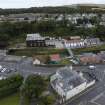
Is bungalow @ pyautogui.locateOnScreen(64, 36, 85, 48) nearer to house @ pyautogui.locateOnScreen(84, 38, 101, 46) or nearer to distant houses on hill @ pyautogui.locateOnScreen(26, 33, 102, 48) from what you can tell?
distant houses on hill @ pyautogui.locateOnScreen(26, 33, 102, 48)

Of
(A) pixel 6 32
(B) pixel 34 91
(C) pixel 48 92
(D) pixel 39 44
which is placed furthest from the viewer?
(A) pixel 6 32

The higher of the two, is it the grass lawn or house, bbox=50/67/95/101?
house, bbox=50/67/95/101


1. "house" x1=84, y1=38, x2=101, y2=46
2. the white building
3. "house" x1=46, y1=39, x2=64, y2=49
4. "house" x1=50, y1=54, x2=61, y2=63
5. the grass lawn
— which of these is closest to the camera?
the grass lawn

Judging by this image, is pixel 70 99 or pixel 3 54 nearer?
pixel 70 99

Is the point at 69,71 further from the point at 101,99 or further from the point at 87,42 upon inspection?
the point at 87,42

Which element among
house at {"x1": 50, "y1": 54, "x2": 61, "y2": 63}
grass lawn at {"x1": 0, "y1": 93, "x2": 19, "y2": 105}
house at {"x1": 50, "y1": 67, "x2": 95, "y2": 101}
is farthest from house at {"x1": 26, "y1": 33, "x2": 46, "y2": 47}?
grass lawn at {"x1": 0, "y1": 93, "x2": 19, "y2": 105}

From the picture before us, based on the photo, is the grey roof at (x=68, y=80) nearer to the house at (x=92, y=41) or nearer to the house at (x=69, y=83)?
the house at (x=69, y=83)

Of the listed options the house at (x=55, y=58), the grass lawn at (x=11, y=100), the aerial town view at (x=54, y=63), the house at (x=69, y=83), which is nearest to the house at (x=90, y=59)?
the aerial town view at (x=54, y=63)

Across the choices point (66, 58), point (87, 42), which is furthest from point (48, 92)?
point (87, 42)

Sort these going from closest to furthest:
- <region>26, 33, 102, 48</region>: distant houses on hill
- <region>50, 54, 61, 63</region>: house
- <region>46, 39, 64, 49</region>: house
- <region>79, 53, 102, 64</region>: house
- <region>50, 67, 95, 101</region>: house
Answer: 1. <region>50, 67, 95, 101</region>: house
2. <region>79, 53, 102, 64</region>: house
3. <region>50, 54, 61, 63</region>: house
4. <region>26, 33, 102, 48</region>: distant houses on hill
5. <region>46, 39, 64, 49</region>: house
